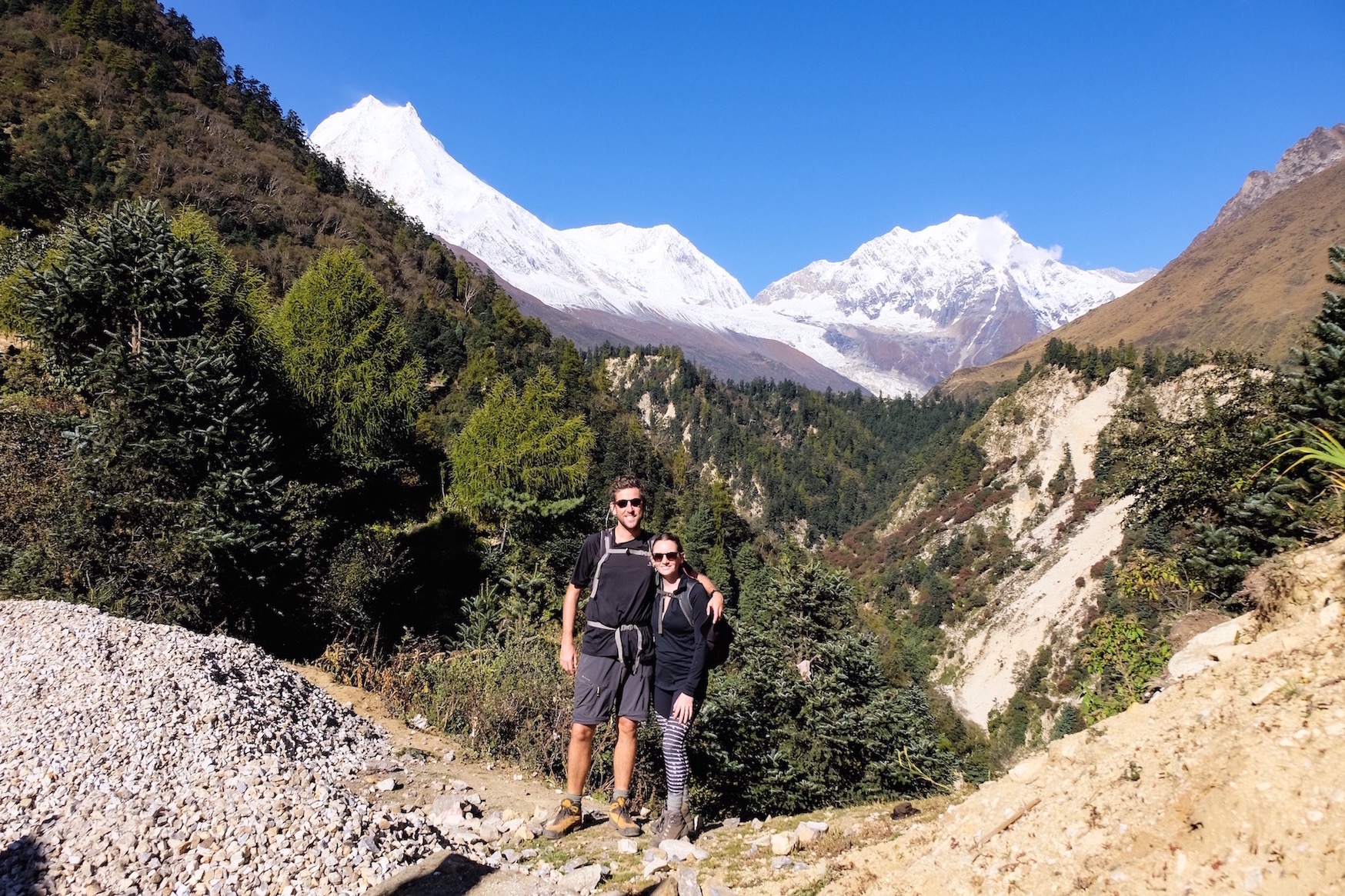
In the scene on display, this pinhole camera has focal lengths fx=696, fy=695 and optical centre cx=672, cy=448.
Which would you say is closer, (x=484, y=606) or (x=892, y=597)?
(x=484, y=606)

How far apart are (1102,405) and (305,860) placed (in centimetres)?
12015

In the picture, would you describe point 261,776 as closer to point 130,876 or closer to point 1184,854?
point 130,876

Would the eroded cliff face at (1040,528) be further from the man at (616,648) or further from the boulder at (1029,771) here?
the man at (616,648)

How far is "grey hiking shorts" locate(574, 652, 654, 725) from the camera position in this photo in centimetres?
524

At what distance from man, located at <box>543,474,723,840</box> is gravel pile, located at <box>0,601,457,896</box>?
1.11 metres

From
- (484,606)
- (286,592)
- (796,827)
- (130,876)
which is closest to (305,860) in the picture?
(130,876)

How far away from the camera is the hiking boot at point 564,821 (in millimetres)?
5145

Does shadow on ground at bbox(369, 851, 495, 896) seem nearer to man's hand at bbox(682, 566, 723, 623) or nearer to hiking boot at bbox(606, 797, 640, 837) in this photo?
hiking boot at bbox(606, 797, 640, 837)

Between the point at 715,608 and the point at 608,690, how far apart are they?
1.12m

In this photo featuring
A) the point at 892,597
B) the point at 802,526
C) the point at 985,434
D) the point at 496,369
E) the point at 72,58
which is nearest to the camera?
the point at 496,369

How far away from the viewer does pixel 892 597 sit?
10238cm

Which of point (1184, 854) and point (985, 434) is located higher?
point (985, 434)

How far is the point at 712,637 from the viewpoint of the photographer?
4922mm

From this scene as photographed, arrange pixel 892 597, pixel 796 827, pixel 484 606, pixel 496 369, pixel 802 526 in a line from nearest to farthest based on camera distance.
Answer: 1. pixel 796 827
2. pixel 484 606
3. pixel 496 369
4. pixel 892 597
5. pixel 802 526
